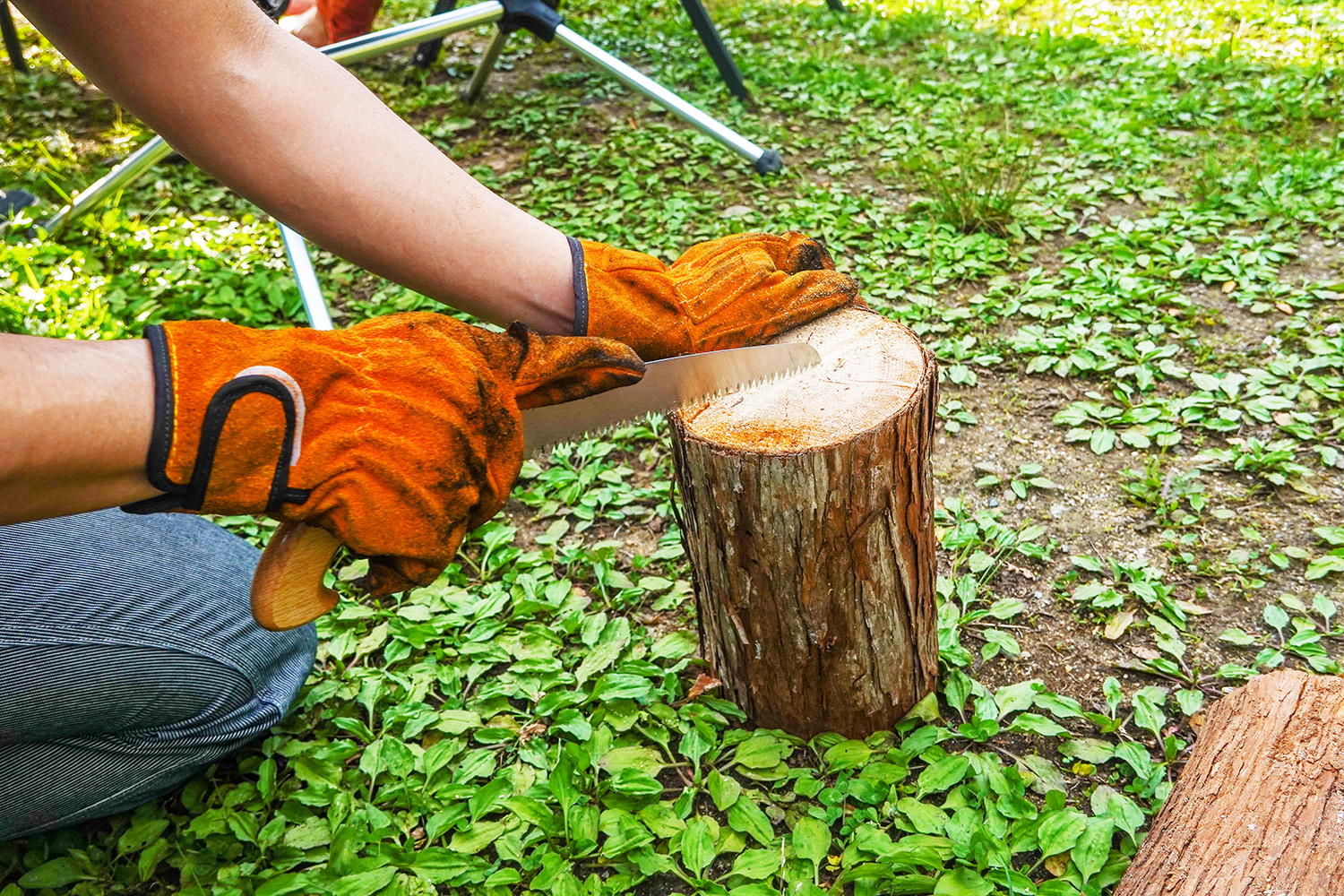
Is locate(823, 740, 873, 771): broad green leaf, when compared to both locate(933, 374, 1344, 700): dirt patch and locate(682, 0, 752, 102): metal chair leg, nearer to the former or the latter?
locate(933, 374, 1344, 700): dirt patch

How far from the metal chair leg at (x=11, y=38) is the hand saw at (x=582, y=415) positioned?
4.35 metres

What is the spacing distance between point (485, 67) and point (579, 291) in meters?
3.98

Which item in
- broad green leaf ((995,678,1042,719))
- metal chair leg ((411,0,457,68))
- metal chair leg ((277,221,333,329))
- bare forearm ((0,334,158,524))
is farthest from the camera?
metal chair leg ((411,0,457,68))

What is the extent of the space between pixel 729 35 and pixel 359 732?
17.2 feet

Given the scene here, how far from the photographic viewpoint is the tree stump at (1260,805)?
1308 millimetres

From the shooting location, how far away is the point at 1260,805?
1.41 metres

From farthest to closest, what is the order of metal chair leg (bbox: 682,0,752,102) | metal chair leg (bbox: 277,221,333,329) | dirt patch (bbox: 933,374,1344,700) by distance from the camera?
metal chair leg (bbox: 682,0,752,102), metal chair leg (bbox: 277,221,333,329), dirt patch (bbox: 933,374,1344,700)

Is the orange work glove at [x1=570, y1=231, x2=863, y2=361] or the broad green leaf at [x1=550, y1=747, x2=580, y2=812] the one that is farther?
the broad green leaf at [x1=550, y1=747, x2=580, y2=812]

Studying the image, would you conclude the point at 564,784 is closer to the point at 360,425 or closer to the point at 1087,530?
the point at 360,425

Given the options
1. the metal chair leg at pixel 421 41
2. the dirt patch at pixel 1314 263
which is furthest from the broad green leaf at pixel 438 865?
the dirt patch at pixel 1314 263

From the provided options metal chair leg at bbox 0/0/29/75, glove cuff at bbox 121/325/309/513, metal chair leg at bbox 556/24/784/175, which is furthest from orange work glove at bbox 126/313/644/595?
metal chair leg at bbox 0/0/29/75

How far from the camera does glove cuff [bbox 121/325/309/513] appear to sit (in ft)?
3.57

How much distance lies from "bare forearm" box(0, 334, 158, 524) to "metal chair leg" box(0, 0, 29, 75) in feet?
14.4

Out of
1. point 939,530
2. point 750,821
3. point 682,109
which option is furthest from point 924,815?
point 682,109
